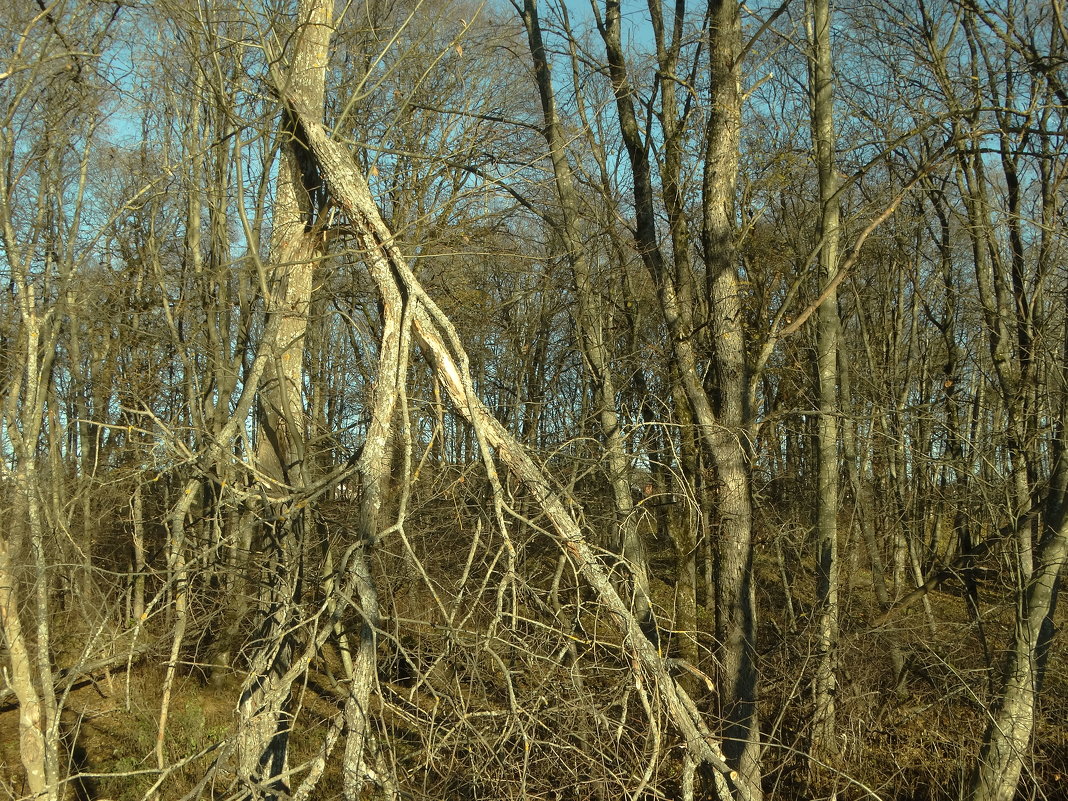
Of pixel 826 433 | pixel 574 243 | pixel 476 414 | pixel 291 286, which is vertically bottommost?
pixel 826 433

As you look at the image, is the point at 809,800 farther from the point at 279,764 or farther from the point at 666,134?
the point at 666,134

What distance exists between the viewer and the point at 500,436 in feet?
13.9

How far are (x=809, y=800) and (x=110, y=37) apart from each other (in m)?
10.8

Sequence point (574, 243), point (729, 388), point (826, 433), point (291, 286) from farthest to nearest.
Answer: point (574, 243), point (826, 433), point (729, 388), point (291, 286)

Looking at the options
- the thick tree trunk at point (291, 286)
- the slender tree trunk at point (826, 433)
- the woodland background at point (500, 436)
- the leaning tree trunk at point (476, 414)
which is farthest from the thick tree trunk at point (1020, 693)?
the thick tree trunk at point (291, 286)

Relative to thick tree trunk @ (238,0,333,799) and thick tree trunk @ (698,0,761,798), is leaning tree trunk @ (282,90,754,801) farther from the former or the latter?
thick tree trunk @ (698,0,761,798)

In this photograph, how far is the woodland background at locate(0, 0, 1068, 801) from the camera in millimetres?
4148

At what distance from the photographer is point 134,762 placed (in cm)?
990

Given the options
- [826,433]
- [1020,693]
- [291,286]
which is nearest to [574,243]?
[826,433]

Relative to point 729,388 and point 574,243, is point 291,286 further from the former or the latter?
point 574,243

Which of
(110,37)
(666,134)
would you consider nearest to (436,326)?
(666,134)

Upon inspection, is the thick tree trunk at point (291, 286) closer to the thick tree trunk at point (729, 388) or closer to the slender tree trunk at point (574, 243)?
the thick tree trunk at point (729, 388)

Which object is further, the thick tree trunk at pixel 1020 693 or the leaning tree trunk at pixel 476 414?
the thick tree trunk at pixel 1020 693

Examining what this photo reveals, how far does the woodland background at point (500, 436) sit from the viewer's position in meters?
4.15
